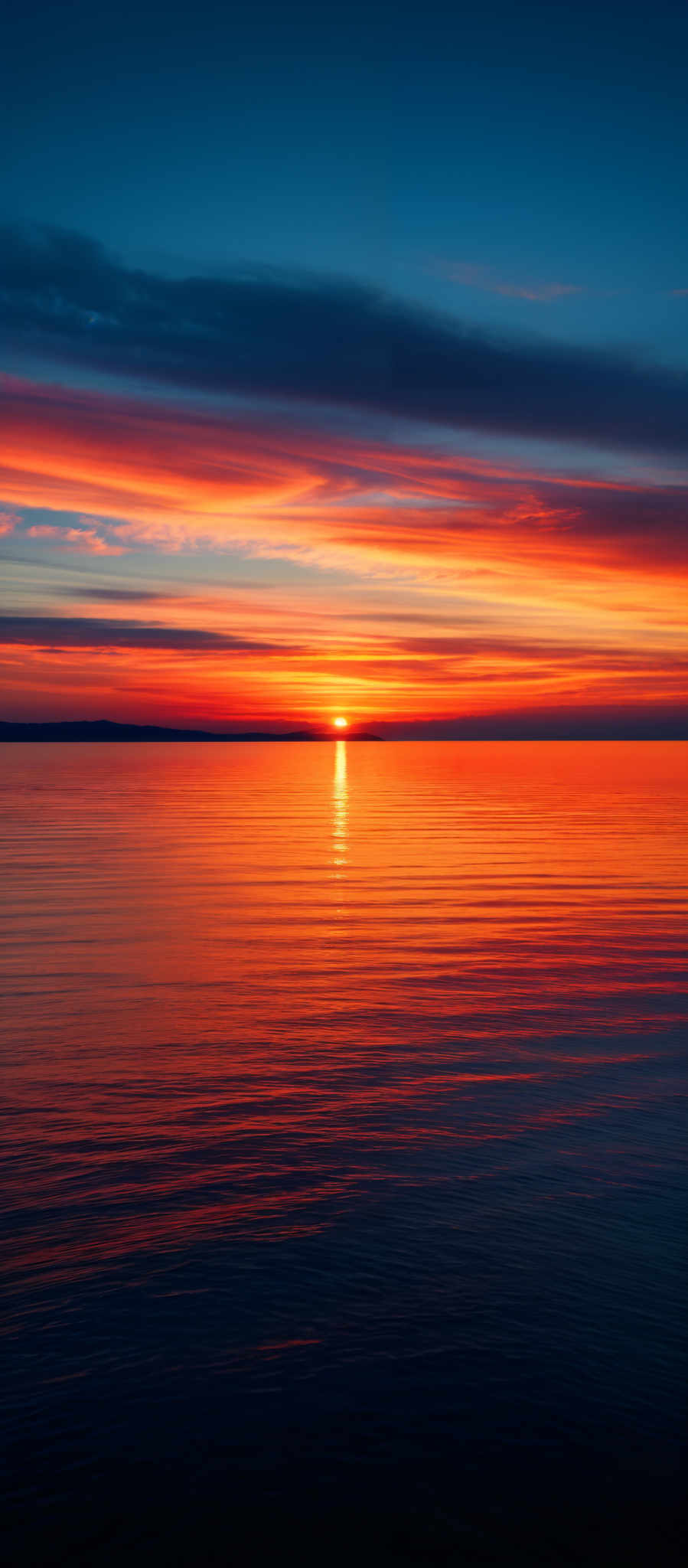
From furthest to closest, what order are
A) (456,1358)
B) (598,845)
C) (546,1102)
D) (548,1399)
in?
(598,845), (546,1102), (456,1358), (548,1399)

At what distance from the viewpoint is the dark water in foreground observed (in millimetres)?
7230

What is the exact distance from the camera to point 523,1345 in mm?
9000

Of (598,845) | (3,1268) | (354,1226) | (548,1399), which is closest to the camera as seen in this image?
(548,1399)

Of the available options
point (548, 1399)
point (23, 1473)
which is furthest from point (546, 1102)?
point (23, 1473)

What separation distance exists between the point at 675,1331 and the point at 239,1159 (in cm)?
553

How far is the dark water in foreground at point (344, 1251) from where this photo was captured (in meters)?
7.23

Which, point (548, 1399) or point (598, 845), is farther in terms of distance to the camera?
point (598, 845)

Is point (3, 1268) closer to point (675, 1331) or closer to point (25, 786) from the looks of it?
point (675, 1331)

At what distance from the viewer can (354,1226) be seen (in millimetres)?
11148

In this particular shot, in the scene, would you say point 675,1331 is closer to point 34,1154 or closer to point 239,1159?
point 239,1159

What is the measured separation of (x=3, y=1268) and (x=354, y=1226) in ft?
11.3

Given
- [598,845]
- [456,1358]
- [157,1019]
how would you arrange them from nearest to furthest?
1. [456,1358]
2. [157,1019]
3. [598,845]

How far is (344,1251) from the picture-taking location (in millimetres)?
10586

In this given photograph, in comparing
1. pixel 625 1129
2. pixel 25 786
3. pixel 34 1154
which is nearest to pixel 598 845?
pixel 625 1129
